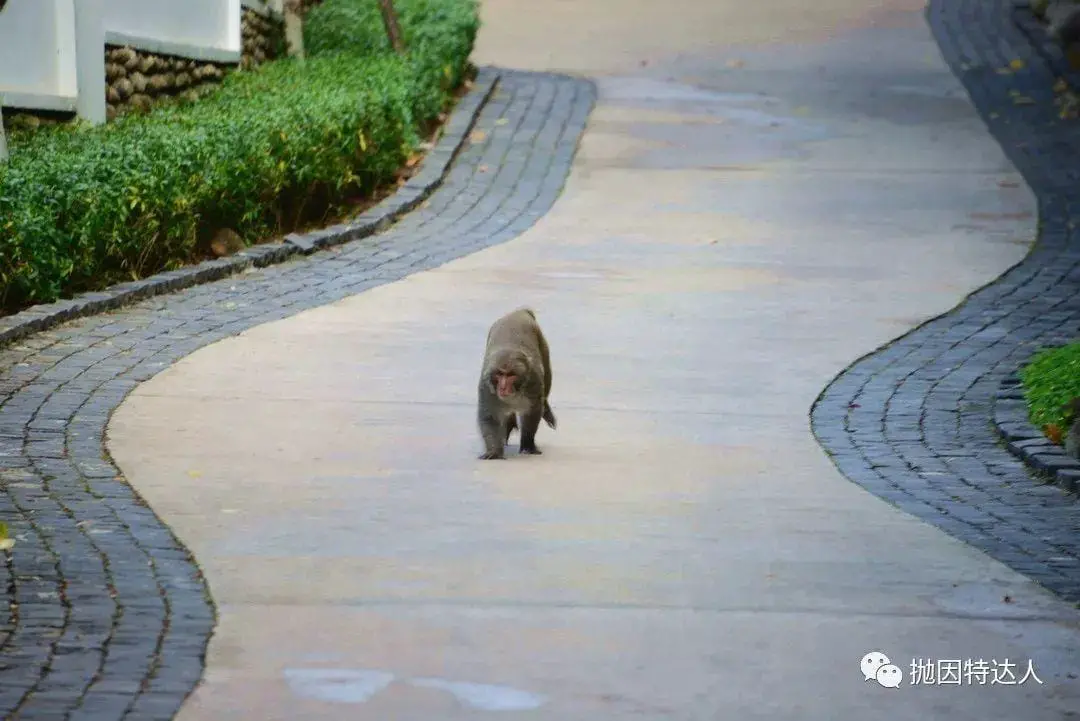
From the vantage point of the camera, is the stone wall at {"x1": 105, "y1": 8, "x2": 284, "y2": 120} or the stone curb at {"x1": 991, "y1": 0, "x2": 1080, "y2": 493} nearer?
the stone curb at {"x1": 991, "y1": 0, "x2": 1080, "y2": 493}

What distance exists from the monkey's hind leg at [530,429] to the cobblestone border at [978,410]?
147 cm

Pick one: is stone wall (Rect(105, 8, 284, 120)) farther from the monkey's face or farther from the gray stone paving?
the monkey's face

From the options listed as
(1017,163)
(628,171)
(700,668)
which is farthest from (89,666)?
(1017,163)

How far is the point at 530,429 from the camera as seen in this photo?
8.48m

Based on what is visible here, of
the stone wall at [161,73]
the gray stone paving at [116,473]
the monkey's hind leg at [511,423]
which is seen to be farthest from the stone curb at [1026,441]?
the stone wall at [161,73]

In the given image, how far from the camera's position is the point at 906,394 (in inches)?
396

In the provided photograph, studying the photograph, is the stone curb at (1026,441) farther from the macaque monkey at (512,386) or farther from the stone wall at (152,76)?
the stone wall at (152,76)

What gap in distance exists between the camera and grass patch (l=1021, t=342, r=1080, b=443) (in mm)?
9016

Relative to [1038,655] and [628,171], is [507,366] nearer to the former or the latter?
[1038,655]

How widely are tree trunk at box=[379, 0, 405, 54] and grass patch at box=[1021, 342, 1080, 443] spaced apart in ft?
31.3

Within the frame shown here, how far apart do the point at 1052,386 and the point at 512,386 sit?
10.5 ft

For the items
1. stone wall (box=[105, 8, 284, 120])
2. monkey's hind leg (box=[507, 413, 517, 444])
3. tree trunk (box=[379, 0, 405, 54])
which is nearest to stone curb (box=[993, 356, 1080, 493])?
monkey's hind leg (box=[507, 413, 517, 444])

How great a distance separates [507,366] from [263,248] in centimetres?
552

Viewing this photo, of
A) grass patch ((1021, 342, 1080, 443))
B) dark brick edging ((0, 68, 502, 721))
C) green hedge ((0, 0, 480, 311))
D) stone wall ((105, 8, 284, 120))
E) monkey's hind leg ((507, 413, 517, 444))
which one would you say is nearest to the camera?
dark brick edging ((0, 68, 502, 721))
